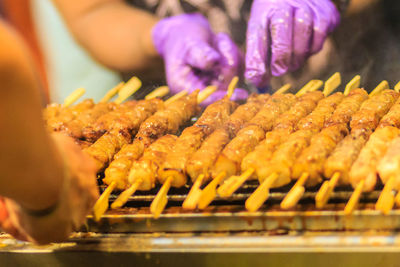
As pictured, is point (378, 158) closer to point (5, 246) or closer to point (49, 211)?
point (49, 211)

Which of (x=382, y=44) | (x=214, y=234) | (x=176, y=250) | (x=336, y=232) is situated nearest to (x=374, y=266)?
(x=336, y=232)

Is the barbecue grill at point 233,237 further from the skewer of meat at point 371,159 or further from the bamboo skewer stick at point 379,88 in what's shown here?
the bamboo skewer stick at point 379,88

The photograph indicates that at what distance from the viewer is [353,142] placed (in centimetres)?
242

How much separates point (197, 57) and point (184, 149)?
1.33 m

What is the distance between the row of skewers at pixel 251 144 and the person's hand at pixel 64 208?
0.41 m

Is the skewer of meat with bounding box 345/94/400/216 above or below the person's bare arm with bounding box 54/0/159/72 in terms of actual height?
below

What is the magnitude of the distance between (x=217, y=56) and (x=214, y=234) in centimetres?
194

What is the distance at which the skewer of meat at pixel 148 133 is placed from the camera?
250 centimetres

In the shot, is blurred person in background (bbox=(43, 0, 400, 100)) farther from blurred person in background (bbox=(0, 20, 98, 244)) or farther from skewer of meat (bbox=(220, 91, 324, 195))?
blurred person in background (bbox=(0, 20, 98, 244))

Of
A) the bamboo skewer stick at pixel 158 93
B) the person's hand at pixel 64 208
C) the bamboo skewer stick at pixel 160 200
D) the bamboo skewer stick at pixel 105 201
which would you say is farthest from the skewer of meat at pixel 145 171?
the bamboo skewer stick at pixel 158 93

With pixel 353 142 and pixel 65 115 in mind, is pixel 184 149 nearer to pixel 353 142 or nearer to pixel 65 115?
pixel 353 142

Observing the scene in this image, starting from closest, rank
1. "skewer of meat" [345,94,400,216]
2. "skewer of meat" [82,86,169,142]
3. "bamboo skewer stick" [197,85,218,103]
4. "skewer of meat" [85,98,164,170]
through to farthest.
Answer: "skewer of meat" [345,94,400,216] → "skewer of meat" [85,98,164,170] → "skewer of meat" [82,86,169,142] → "bamboo skewer stick" [197,85,218,103]

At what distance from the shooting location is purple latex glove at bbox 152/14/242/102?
3779mm

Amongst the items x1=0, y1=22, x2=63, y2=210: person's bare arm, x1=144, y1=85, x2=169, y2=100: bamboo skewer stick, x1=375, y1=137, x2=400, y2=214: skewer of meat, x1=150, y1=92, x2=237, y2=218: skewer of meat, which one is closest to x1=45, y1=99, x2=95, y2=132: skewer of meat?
x1=144, y1=85, x2=169, y2=100: bamboo skewer stick
